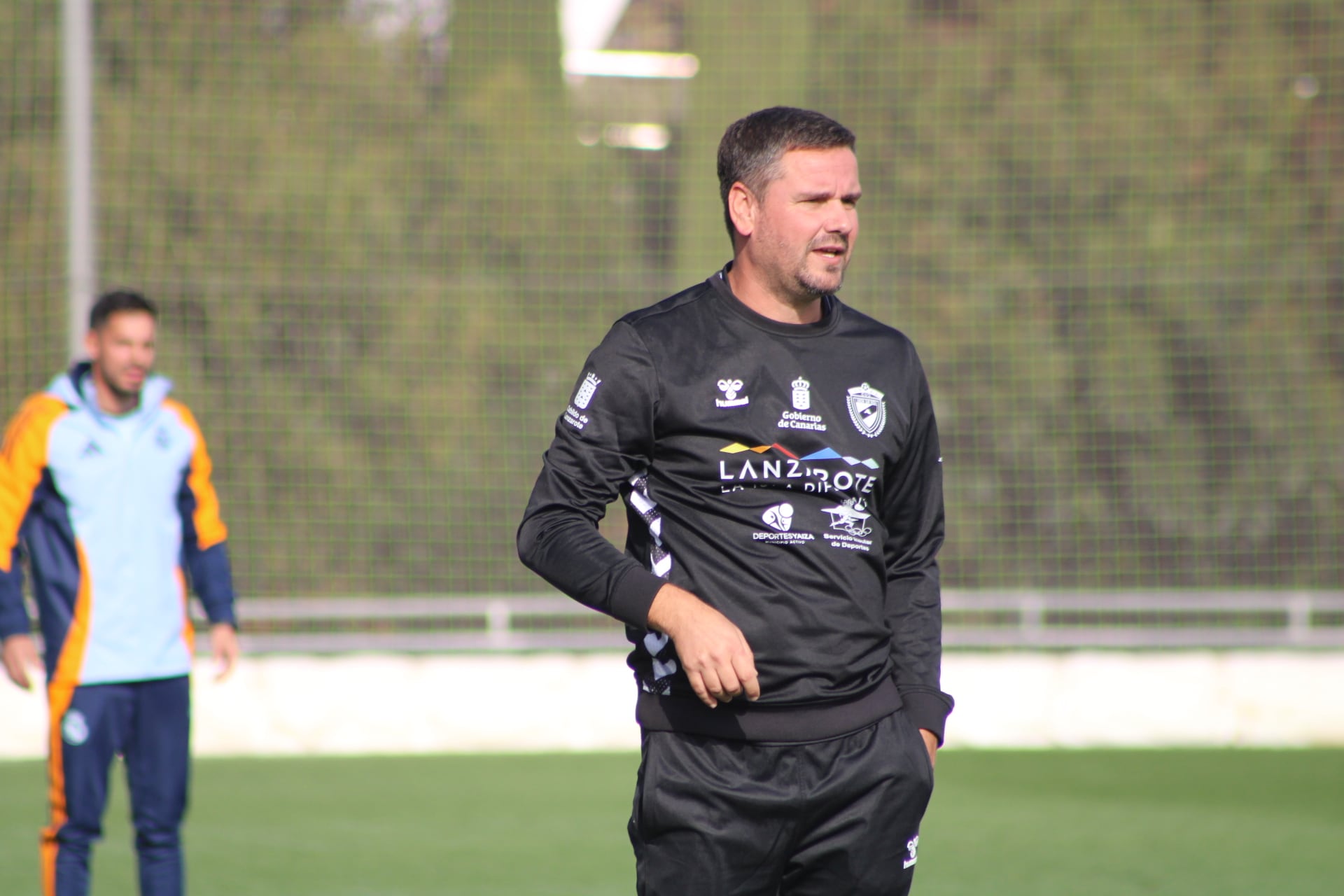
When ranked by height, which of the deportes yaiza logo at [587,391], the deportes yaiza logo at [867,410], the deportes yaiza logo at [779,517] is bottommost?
the deportes yaiza logo at [779,517]

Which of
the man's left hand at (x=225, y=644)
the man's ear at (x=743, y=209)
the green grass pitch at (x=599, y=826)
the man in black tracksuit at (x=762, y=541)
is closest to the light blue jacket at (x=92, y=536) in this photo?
the man's left hand at (x=225, y=644)

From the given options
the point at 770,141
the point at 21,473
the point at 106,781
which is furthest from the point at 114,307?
the point at 770,141

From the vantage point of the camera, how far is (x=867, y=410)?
2.54 m

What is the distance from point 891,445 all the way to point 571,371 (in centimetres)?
712

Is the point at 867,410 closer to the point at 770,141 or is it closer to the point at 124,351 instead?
the point at 770,141

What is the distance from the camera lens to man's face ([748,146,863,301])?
2.49 metres

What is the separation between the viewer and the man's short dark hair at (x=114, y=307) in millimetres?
4219

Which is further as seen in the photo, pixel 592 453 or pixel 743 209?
pixel 743 209

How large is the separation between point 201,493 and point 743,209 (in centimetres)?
253

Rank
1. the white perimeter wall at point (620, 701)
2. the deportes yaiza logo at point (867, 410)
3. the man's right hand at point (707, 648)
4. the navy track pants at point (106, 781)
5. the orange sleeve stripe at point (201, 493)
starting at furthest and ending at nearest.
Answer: the white perimeter wall at point (620, 701)
the orange sleeve stripe at point (201, 493)
the navy track pants at point (106, 781)
the deportes yaiza logo at point (867, 410)
the man's right hand at point (707, 648)

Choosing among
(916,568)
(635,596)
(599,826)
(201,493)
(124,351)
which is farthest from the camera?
(599,826)

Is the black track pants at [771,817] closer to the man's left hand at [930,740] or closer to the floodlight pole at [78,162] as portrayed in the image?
the man's left hand at [930,740]

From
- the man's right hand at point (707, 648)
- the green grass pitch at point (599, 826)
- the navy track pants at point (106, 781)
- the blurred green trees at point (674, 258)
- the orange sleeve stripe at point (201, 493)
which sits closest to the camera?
the man's right hand at point (707, 648)

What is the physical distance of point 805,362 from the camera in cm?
253
